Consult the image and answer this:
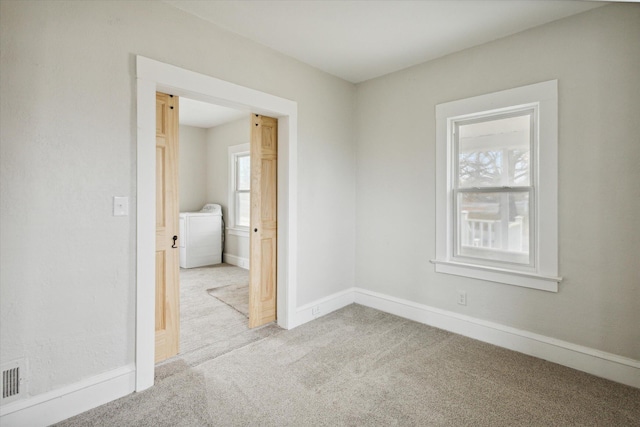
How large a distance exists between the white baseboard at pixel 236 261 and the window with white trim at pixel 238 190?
0.49 metres

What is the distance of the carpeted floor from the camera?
1.91 meters

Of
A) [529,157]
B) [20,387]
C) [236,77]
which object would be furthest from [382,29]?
[20,387]

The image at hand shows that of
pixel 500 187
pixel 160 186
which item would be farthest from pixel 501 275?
pixel 160 186

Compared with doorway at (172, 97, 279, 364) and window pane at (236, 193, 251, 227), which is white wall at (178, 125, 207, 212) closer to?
doorway at (172, 97, 279, 364)

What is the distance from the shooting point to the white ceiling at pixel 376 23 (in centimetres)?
233

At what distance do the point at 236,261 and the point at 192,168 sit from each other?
2217 millimetres

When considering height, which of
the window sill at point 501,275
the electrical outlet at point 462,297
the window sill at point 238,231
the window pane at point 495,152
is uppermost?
the window pane at point 495,152

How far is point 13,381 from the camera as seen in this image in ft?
5.76

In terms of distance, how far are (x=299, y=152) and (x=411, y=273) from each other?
1.77 meters

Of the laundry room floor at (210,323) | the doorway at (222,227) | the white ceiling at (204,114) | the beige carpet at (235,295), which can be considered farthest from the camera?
the white ceiling at (204,114)

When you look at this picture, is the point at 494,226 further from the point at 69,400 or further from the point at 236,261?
the point at 236,261

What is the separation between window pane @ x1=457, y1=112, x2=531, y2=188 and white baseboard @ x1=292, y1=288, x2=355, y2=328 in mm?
1826

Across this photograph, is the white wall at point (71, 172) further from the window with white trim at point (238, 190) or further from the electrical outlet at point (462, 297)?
the window with white trim at point (238, 190)

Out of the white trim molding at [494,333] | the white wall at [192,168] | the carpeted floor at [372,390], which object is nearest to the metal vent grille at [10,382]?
the carpeted floor at [372,390]
